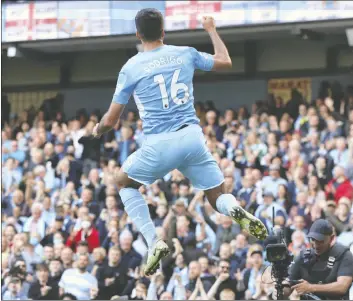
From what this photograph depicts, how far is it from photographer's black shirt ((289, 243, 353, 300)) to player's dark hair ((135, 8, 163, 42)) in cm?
318

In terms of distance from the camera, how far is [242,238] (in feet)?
55.1

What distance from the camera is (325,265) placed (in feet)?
37.4

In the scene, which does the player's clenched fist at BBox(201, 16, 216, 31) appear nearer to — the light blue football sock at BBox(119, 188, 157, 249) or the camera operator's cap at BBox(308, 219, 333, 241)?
the light blue football sock at BBox(119, 188, 157, 249)

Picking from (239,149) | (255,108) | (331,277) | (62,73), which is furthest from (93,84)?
(331,277)

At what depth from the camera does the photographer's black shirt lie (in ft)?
37.1

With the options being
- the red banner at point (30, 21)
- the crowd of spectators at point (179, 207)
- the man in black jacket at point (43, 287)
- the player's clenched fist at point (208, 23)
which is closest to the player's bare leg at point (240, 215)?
the player's clenched fist at point (208, 23)

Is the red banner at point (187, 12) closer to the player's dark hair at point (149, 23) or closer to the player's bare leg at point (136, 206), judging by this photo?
Answer: the player's bare leg at point (136, 206)

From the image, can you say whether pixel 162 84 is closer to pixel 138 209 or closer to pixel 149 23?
pixel 149 23

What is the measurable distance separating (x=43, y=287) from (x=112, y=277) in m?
1.34

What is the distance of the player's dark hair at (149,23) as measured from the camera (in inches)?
362

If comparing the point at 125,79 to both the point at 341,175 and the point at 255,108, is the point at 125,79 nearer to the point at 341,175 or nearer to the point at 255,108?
the point at 341,175

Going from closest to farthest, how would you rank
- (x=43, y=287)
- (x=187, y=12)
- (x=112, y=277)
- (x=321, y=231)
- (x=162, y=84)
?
(x=162, y=84) < (x=321, y=231) < (x=112, y=277) < (x=43, y=287) < (x=187, y=12)

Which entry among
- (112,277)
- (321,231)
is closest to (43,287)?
(112,277)

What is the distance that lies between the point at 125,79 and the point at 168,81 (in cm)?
34
